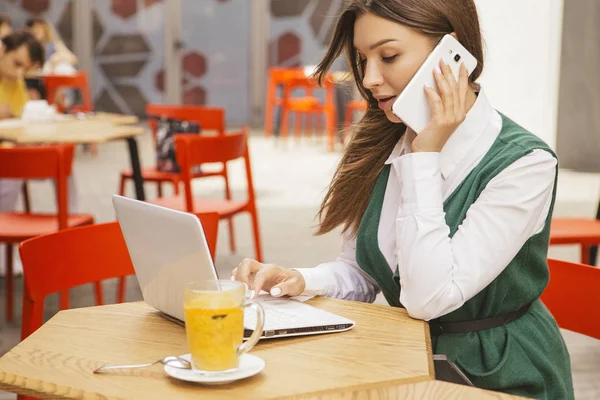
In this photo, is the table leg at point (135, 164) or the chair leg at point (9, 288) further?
the table leg at point (135, 164)

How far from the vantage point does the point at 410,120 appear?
1.49 metres

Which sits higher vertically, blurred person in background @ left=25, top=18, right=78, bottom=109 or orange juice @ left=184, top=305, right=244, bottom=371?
blurred person in background @ left=25, top=18, right=78, bottom=109

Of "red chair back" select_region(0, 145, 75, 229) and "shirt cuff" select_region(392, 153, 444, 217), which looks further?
"red chair back" select_region(0, 145, 75, 229)

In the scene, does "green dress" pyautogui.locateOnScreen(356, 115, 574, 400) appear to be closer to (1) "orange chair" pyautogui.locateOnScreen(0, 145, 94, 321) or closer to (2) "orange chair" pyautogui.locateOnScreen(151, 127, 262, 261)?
(1) "orange chair" pyautogui.locateOnScreen(0, 145, 94, 321)

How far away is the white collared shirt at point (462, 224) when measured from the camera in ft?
4.53

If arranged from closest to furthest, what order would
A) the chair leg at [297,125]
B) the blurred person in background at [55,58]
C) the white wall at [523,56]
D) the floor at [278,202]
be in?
the floor at [278,202]
the white wall at [523,56]
the blurred person in background at [55,58]
the chair leg at [297,125]

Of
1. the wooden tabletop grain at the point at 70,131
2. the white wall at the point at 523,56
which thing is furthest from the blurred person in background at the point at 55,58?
the white wall at the point at 523,56

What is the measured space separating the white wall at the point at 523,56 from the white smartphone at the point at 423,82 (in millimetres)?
5045

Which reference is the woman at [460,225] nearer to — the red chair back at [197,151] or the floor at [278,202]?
the floor at [278,202]

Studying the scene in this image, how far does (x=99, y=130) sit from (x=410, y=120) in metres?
2.78

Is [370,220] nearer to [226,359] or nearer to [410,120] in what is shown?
[410,120]

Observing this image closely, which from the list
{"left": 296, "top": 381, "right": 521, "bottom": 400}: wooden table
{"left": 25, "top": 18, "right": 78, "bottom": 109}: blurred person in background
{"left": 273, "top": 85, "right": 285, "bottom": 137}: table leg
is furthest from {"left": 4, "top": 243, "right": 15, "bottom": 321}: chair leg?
{"left": 273, "top": 85, "right": 285, "bottom": 137}: table leg

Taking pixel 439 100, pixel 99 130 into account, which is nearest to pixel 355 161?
pixel 439 100

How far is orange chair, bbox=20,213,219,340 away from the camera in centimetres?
171
